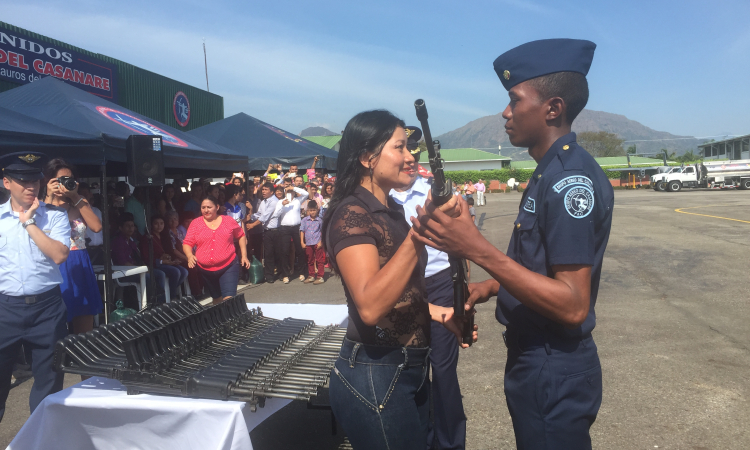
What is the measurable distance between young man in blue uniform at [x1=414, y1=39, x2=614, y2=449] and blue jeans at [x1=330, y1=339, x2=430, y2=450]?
1.22 ft

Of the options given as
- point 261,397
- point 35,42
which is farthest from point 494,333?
point 35,42

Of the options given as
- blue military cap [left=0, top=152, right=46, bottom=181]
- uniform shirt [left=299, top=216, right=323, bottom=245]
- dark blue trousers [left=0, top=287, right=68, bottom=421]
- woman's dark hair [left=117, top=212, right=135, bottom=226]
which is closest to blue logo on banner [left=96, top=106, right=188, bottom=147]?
woman's dark hair [left=117, top=212, right=135, bottom=226]

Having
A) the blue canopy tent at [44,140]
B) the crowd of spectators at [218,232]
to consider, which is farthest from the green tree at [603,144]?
the blue canopy tent at [44,140]

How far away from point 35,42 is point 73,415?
1407cm

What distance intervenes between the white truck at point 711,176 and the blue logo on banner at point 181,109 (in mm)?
39480

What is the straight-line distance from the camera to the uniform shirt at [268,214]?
10828mm

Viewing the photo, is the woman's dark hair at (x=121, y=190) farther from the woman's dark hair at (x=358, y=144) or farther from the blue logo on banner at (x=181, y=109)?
the blue logo on banner at (x=181, y=109)

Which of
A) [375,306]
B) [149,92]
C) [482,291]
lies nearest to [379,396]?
[375,306]

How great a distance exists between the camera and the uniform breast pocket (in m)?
1.73

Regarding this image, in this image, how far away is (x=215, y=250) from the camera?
21.2 feet

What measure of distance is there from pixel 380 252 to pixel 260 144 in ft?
39.9

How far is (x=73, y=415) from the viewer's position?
102 inches

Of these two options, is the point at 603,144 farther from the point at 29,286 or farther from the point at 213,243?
the point at 29,286

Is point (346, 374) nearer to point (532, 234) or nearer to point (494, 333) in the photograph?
point (532, 234)
